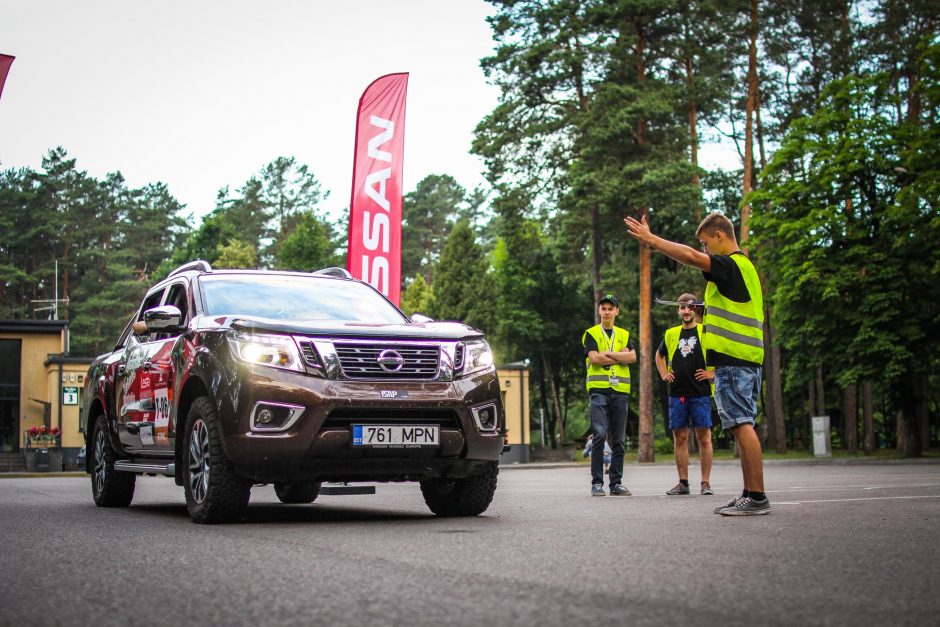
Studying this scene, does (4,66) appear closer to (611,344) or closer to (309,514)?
(611,344)

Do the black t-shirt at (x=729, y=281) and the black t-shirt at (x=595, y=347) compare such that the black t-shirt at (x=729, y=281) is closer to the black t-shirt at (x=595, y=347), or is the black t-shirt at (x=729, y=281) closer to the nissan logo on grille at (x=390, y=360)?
→ the nissan logo on grille at (x=390, y=360)

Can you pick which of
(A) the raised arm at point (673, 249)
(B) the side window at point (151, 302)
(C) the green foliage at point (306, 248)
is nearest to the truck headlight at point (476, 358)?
(A) the raised arm at point (673, 249)

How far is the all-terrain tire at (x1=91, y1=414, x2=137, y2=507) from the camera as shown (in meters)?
10.9

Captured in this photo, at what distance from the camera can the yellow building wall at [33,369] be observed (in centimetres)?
5378

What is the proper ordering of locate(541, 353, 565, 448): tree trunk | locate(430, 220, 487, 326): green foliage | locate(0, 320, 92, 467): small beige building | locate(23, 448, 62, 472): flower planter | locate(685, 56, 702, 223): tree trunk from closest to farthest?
locate(685, 56, 702, 223): tree trunk → locate(23, 448, 62, 472): flower planter → locate(0, 320, 92, 467): small beige building → locate(430, 220, 487, 326): green foliage → locate(541, 353, 565, 448): tree trunk

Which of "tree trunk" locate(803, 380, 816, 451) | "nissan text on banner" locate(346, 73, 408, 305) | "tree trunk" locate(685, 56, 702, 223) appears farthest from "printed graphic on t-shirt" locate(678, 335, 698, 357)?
"tree trunk" locate(803, 380, 816, 451)

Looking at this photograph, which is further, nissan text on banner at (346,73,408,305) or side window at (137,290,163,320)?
nissan text on banner at (346,73,408,305)

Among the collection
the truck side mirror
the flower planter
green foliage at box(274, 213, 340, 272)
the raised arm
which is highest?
green foliage at box(274, 213, 340, 272)

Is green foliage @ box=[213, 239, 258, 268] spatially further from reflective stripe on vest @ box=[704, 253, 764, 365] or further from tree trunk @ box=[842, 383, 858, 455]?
reflective stripe on vest @ box=[704, 253, 764, 365]

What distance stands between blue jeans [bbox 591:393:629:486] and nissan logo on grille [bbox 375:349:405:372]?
479cm

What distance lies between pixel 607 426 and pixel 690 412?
926 millimetres

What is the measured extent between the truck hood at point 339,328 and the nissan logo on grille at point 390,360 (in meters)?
0.14

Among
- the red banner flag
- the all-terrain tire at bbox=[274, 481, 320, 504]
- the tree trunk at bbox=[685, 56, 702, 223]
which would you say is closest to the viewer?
the all-terrain tire at bbox=[274, 481, 320, 504]

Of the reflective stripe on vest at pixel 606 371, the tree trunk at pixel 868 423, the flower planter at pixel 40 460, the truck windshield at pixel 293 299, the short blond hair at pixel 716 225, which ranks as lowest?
the flower planter at pixel 40 460
